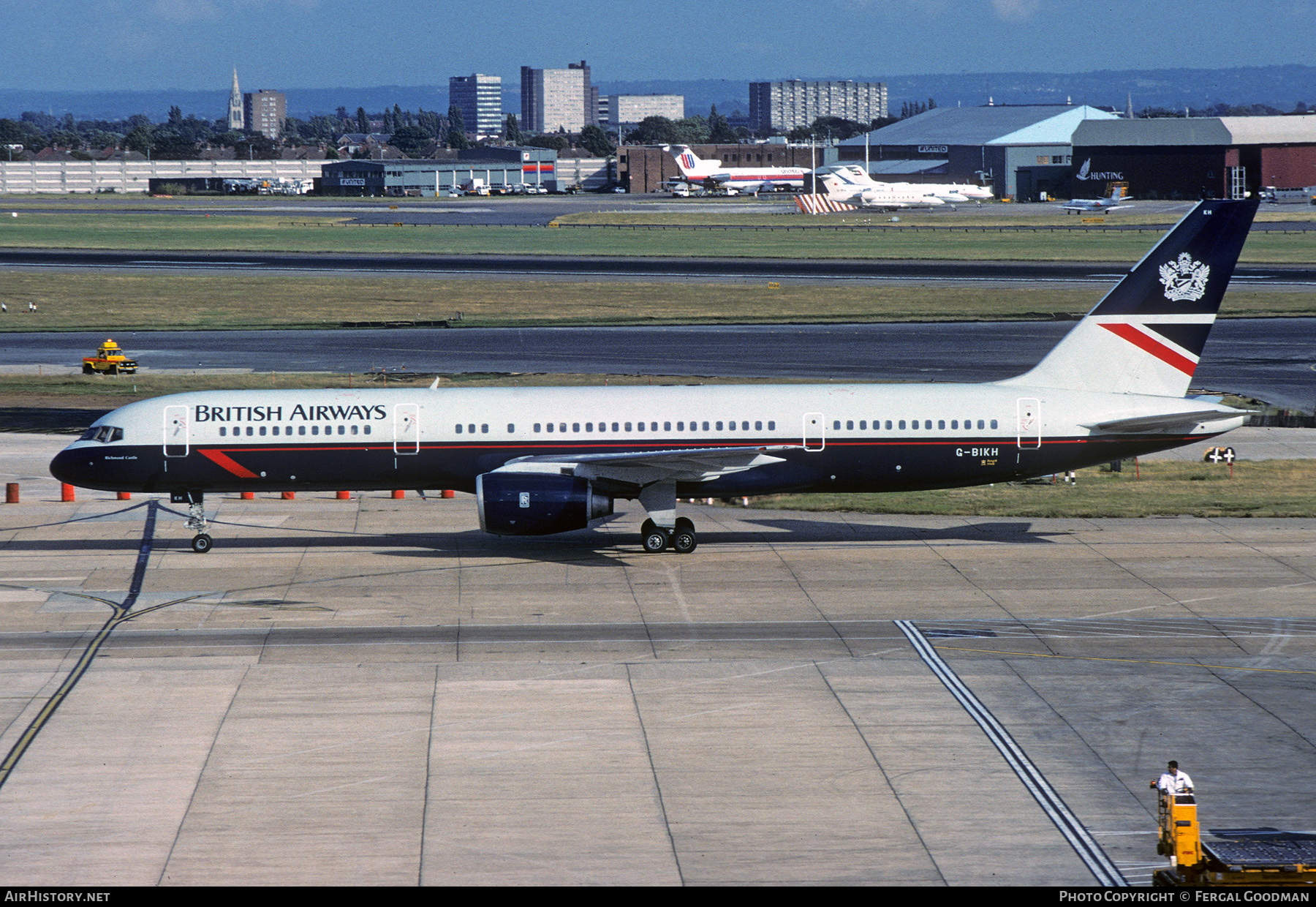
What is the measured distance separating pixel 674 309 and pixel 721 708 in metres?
66.8

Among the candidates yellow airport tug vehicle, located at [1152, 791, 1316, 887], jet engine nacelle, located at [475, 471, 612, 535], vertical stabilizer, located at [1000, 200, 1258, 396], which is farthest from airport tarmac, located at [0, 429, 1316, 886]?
vertical stabilizer, located at [1000, 200, 1258, 396]

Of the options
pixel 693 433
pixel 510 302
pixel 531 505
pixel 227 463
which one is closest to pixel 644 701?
pixel 531 505

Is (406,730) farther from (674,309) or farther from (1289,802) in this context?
(674,309)

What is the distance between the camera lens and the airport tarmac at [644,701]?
17812 mm

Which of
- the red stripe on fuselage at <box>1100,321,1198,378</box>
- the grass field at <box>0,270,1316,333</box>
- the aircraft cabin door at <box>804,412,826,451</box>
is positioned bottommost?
the aircraft cabin door at <box>804,412,826,451</box>

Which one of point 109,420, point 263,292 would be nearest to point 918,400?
point 109,420

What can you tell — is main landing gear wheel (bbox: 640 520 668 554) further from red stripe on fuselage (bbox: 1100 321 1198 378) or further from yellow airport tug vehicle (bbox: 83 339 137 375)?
yellow airport tug vehicle (bbox: 83 339 137 375)

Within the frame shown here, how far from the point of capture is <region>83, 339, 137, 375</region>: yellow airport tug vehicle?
212ft

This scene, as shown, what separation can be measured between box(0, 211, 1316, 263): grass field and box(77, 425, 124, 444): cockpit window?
9489cm

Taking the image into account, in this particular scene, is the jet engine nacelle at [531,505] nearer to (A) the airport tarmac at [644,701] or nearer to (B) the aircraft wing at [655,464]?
(B) the aircraft wing at [655,464]

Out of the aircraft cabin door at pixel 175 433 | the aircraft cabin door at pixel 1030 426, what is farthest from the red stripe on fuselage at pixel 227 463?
the aircraft cabin door at pixel 1030 426

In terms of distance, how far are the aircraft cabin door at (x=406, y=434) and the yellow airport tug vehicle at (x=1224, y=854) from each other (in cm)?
2214

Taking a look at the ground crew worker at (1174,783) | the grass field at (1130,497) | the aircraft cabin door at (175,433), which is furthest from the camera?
the grass field at (1130,497)

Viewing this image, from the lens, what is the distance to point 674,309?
8869 centimetres
